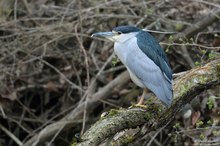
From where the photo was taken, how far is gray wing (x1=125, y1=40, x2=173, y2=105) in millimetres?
3000

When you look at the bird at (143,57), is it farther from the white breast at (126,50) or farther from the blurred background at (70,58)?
the blurred background at (70,58)

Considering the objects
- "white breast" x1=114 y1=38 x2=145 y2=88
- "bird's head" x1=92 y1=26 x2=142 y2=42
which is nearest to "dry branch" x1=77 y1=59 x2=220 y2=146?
"white breast" x1=114 y1=38 x2=145 y2=88

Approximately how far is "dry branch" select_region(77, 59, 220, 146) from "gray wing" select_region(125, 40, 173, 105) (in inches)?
4.0

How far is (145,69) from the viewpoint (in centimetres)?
310

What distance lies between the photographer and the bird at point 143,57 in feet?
9.95

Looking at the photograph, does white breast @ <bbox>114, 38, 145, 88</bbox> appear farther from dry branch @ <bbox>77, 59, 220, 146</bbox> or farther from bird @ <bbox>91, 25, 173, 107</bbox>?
dry branch @ <bbox>77, 59, 220, 146</bbox>

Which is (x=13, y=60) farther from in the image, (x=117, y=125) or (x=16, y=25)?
(x=117, y=125)

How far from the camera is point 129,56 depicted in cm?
313

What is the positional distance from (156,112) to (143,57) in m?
0.42

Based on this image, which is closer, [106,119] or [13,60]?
[106,119]

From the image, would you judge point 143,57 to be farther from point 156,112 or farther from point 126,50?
point 156,112

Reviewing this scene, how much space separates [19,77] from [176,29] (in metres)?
1.59

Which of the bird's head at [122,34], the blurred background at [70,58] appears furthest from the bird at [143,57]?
the blurred background at [70,58]

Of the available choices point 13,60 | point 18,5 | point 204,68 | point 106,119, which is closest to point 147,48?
point 204,68
